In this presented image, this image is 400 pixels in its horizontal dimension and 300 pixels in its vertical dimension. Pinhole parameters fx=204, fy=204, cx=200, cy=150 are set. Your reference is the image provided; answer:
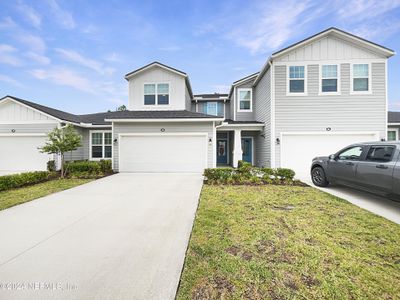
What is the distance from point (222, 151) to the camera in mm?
18062

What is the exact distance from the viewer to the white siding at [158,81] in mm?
14734

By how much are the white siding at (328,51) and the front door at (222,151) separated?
8133 millimetres

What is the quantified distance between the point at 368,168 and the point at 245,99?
1146 cm

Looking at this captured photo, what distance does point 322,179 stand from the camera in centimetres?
807

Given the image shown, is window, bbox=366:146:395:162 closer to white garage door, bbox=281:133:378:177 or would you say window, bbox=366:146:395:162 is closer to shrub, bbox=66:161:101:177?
white garage door, bbox=281:133:378:177

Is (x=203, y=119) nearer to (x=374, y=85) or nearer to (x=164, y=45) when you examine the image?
(x=374, y=85)

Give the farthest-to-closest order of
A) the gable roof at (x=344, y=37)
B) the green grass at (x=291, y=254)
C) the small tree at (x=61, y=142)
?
the gable roof at (x=344, y=37)
the small tree at (x=61, y=142)
the green grass at (x=291, y=254)

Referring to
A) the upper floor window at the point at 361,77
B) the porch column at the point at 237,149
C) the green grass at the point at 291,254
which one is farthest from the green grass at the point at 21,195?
the upper floor window at the point at 361,77

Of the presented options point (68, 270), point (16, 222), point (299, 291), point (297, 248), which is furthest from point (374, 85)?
point (16, 222)

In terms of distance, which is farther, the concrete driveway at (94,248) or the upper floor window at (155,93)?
the upper floor window at (155,93)

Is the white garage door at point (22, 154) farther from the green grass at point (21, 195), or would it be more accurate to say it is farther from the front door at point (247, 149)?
the front door at point (247, 149)

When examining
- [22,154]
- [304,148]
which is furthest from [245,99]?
[22,154]

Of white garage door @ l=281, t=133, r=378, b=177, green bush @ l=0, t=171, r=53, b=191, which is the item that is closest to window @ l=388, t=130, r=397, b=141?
white garage door @ l=281, t=133, r=378, b=177

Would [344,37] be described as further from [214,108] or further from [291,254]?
[291,254]
